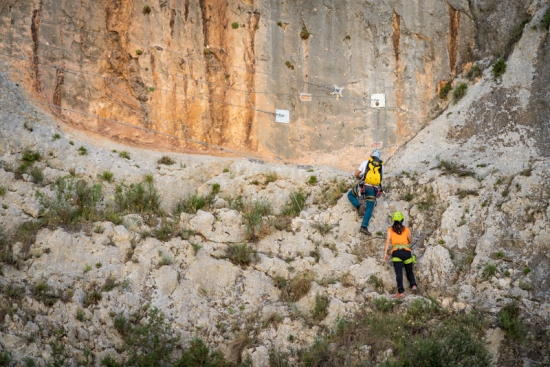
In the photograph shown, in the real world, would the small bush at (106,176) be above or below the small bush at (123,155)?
below

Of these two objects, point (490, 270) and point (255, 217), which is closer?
point (490, 270)

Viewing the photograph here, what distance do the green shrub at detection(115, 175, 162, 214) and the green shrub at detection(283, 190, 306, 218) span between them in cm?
282

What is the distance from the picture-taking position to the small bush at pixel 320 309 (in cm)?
1390

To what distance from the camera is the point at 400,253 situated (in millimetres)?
14148

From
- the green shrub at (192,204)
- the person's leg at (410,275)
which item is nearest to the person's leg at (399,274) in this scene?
the person's leg at (410,275)

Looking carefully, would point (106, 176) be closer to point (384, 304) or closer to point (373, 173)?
point (373, 173)

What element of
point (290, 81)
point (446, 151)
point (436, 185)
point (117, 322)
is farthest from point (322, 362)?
point (290, 81)

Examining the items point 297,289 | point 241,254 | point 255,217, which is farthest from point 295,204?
point 297,289

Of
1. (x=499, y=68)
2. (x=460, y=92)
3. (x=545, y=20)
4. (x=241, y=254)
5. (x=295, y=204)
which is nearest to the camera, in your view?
(x=241, y=254)

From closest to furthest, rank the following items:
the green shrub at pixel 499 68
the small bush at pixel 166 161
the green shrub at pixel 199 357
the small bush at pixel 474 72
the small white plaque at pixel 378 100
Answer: the green shrub at pixel 199 357 < the small bush at pixel 166 161 < the green shrub at pixel 499 68 < the small bush at pixel 474 72 < the small white plaque at pixel 378 100

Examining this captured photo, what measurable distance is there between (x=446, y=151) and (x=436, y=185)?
1.63 m

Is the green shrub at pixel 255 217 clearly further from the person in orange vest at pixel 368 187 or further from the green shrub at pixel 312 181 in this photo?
the person in orange vest at pixel 368 187

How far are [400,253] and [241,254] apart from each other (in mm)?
3196

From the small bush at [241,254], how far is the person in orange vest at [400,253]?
2725 mm
